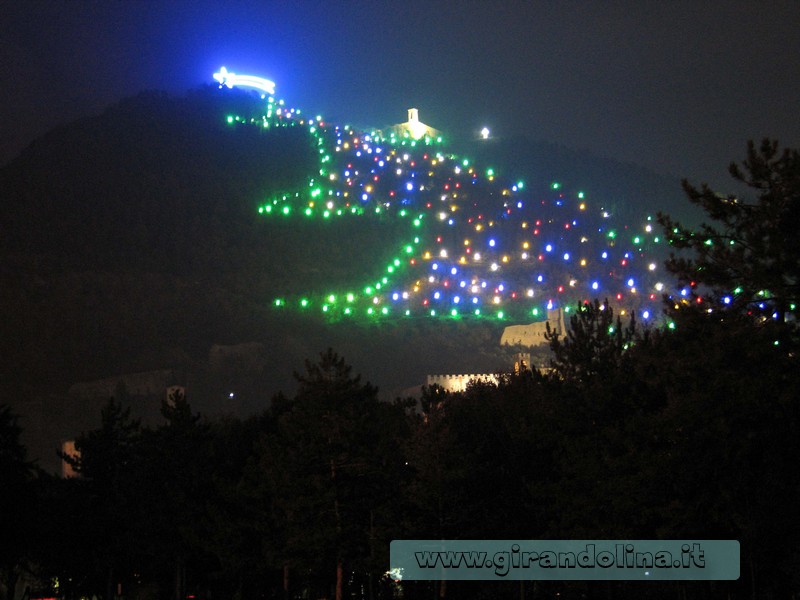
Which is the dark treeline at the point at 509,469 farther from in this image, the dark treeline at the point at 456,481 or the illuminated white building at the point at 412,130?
the illuminated white building at the point at 412,130

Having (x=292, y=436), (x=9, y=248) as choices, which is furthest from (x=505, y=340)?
(x=292, y=436)

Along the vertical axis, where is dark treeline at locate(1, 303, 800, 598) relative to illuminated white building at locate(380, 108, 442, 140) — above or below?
below

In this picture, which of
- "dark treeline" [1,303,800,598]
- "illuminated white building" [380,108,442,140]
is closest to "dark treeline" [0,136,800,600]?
"dark treeline" [1,303,800,598]

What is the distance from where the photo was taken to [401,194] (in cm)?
13275

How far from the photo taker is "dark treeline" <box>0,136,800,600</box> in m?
16.2

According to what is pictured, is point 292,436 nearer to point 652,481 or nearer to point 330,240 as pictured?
point 652,481

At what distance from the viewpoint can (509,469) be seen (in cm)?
2764

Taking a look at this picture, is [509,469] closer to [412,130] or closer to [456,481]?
[456,481]

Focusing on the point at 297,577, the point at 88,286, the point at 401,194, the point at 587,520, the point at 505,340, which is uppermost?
Answer: the point at 401,194

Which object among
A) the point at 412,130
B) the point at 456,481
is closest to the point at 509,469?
the point at 456,481

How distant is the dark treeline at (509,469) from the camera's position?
1619cm

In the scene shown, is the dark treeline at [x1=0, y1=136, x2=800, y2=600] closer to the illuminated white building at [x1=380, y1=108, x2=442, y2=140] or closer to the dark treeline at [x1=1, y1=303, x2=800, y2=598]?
the dark treeline at [x1=1, y1=303, x2=800, y2=598]

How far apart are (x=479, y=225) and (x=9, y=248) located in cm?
6300

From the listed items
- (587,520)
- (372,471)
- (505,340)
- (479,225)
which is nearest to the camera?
(587,520)
